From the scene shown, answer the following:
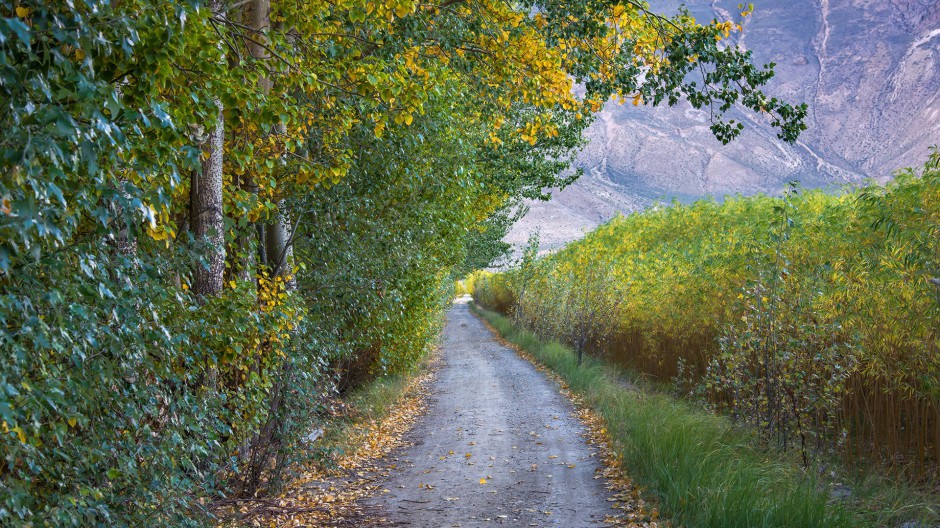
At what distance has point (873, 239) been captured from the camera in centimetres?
998

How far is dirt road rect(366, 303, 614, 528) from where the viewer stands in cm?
768

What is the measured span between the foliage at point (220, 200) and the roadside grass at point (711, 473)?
10.7 ft

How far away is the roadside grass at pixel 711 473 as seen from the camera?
19.4 ft

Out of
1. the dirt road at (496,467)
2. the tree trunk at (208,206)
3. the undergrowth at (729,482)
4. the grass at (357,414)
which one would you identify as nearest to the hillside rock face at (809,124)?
the dirt road at (496,467)

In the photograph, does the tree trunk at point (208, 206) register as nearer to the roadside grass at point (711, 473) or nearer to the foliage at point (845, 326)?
the roadside grass at point (711, 473)

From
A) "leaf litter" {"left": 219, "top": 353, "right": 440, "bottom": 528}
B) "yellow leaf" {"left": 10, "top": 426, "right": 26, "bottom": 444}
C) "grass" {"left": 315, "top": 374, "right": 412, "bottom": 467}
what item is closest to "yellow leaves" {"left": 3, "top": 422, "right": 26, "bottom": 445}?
"yellow leaf" {"left": 10, "top": 426, "right": 26, "bottom": 444}

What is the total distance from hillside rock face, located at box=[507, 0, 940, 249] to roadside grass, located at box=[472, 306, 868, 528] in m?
121

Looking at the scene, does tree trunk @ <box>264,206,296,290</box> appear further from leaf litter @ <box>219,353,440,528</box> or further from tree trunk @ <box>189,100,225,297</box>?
leaf litter @ <box>219,353,440,528</box>

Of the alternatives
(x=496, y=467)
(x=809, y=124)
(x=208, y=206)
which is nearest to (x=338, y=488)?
(x=496, y=467)

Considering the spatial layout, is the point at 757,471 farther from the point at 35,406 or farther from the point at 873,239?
the point at 35,406

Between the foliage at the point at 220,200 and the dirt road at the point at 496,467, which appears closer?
the foliage at the point at 220,200

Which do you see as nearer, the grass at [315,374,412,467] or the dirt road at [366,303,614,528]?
the dirt road at [366,303,614,528]

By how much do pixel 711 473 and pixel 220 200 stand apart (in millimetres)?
5128

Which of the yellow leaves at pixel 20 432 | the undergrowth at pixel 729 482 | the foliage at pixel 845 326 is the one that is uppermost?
the foliage at pixel 845 326
